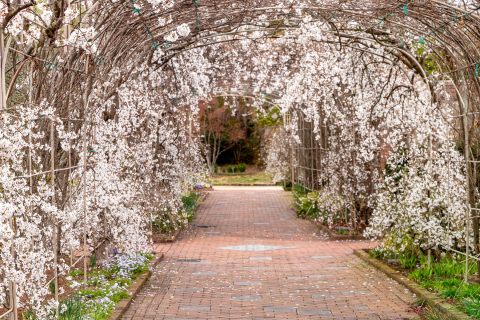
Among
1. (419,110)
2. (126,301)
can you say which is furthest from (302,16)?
(126,301)

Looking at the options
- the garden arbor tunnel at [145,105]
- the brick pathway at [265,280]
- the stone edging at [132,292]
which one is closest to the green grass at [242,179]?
the brick pathway at [265,280]

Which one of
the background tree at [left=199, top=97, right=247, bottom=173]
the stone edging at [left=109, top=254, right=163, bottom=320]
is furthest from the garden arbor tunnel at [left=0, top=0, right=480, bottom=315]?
the background tree at [left=199, top=97, right=247, bottom=173]

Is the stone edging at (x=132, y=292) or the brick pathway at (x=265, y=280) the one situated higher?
the stone edging at (x=132, y=292)

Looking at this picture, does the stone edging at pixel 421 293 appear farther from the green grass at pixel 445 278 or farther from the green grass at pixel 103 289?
the green grass at pixel 103 289

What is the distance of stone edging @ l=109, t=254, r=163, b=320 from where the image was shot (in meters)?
8.15

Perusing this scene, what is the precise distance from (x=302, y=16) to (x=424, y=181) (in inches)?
109

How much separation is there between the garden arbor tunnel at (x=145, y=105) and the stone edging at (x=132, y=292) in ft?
1.46

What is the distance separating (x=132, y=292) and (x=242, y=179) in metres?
29.4

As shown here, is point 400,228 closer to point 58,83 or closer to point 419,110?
point 419,110

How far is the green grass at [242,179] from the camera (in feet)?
121

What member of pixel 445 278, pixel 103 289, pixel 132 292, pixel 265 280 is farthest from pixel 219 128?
pixel 103 289

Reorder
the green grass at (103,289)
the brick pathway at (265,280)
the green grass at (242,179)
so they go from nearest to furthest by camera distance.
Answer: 1. the green grass at (103,289)
2. the brick pathway at (265,280)
3. the green grass at (242,179)

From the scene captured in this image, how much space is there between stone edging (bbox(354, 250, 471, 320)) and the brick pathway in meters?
0.12

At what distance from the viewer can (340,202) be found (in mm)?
15984
